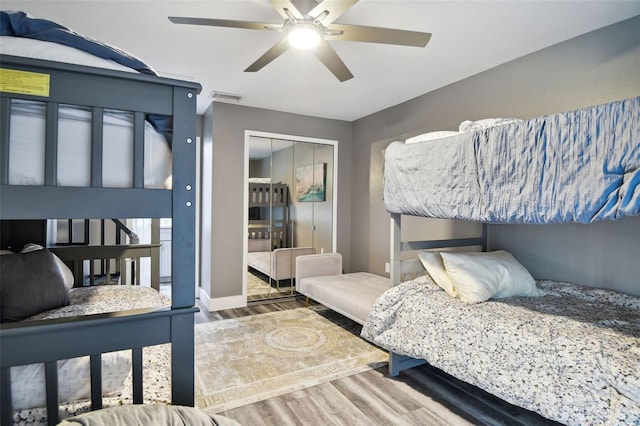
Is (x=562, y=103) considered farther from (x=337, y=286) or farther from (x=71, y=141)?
(x=71, y=141)

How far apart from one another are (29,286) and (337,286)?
257cm

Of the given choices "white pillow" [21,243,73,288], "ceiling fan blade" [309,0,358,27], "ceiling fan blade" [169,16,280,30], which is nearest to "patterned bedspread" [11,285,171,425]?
"white pillow" [21,243,73,288]

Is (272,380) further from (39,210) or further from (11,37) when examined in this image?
(11,37)

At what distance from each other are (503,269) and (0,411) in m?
2.61

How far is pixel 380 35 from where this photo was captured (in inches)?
75.2

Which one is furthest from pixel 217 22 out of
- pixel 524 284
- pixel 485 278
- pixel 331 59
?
pixel 524 284

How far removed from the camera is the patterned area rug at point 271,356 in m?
2.22

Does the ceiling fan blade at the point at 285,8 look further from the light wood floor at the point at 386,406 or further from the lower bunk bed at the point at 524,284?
the light wood floor at the point at 386,406

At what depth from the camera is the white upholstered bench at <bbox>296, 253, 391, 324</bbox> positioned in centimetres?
301

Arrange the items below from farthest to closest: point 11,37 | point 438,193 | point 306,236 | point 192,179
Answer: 1. point 306,236
2. point 438,193
3. point 192,179
4. point 11,37

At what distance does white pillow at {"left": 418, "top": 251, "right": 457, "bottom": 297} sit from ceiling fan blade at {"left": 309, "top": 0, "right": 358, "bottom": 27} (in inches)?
68.4

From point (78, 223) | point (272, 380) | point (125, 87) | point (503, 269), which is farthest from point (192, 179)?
point (78, 223)

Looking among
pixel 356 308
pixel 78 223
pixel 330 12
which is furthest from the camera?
pixel 78 223

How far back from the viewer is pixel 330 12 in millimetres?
1720
